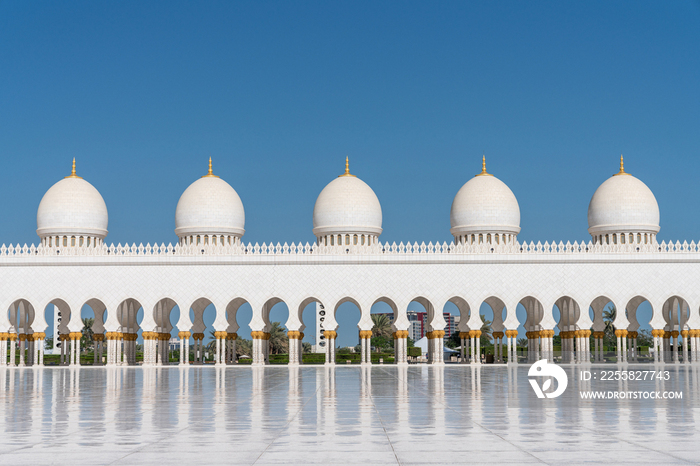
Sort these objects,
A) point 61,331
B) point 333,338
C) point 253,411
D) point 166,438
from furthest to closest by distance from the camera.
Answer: point 61,331 → point 333,338 → point 253,411 → point 166,438

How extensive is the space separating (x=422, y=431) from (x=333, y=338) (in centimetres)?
2179

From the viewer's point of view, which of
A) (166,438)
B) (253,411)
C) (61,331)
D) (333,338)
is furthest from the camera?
(61,331)

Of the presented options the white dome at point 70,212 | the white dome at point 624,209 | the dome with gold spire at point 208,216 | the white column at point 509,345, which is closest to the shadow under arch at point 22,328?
the white dome at point 70,212

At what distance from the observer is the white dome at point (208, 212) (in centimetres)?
3083

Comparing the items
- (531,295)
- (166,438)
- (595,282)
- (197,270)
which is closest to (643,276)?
(595,282)

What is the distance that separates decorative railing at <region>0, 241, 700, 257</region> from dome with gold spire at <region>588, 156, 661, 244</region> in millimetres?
1394

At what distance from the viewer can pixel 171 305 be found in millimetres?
32000

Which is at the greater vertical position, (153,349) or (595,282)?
(595,282)

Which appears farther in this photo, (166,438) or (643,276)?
(643,276)

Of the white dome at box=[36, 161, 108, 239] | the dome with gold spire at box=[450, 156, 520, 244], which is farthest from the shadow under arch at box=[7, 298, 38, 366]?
the dome with gold spire at box=[450, 156, 520, 244]

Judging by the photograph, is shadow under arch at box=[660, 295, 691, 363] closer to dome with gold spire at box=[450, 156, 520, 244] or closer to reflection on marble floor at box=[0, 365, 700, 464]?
dome with gold spire at box=[450, 156, 520, 244]

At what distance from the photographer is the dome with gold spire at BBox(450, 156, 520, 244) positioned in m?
30.6

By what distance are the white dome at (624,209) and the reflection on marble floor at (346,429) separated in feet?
71.0

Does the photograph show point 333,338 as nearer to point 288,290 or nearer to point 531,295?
point 288,290
